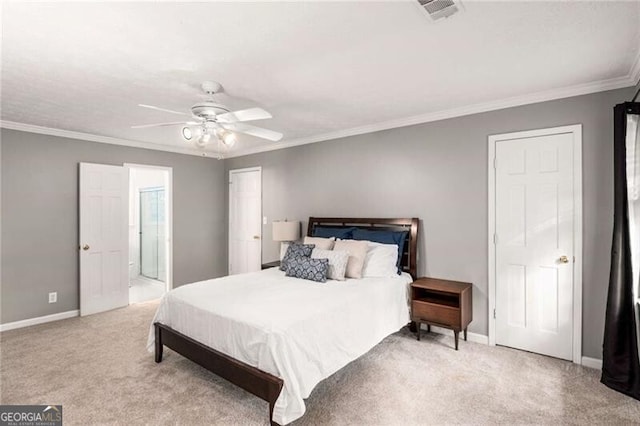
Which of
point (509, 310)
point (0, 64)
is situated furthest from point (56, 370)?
point (509, 310)

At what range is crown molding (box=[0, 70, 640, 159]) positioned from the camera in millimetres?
2850

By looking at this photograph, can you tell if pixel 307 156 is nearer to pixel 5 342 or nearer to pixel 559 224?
pixel 559 224

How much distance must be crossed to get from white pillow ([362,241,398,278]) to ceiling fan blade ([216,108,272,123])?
6.45 feet

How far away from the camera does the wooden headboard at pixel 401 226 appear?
151 inches

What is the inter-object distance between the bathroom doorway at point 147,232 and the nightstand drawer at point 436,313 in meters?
4.71

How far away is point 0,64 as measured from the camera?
2.40 meters

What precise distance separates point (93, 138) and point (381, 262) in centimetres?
437

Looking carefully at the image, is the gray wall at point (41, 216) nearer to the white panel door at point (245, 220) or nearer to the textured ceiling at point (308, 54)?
the textured ceiling at point (308, 54)

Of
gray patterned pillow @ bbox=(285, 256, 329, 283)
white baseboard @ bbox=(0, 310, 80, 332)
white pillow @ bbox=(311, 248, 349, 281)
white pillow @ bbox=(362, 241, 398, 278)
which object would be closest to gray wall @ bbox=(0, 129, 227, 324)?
white baseboard @ bbox=(0, 310, 80, 332)

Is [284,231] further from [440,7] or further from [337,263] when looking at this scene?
[440,7]

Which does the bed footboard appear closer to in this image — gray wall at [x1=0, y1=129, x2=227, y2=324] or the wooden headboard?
the wooden headboard

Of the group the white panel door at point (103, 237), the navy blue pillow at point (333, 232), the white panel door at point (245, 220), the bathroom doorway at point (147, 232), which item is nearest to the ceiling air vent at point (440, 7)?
the navy blue pillow at point (333, 232)

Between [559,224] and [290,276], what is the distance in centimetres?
273

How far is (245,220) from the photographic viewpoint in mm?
5926
